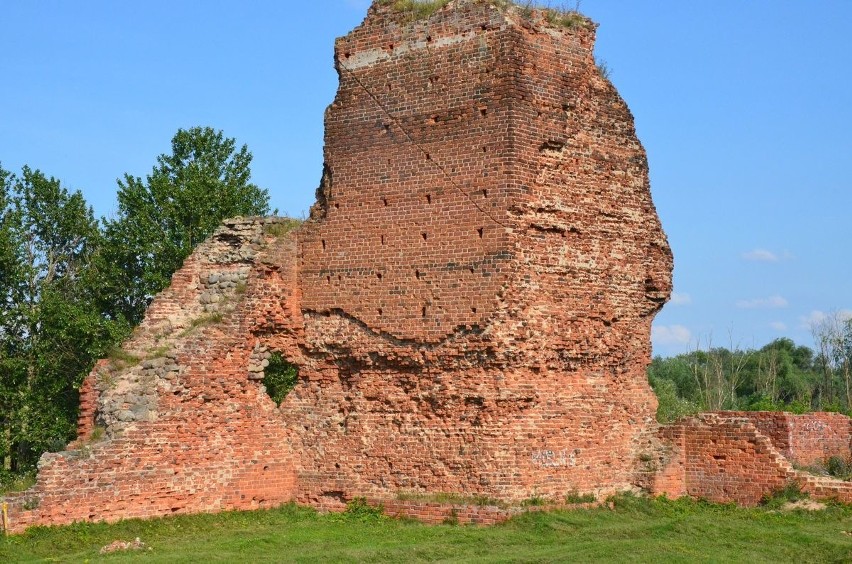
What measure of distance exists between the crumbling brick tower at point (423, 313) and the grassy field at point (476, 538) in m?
→ 0.41

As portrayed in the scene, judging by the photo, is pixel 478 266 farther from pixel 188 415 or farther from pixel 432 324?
pixel 188 415

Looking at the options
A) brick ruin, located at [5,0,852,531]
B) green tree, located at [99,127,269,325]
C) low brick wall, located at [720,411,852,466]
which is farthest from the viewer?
green tree, located at [99,127,269,325]

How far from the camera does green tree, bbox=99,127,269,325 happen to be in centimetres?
2280

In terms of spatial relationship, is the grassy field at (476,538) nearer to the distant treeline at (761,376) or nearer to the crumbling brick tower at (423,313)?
the crumbling brick tower at (423,313)

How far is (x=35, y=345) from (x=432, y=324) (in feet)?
35.0

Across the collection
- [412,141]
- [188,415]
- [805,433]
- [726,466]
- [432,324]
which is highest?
[412,141]

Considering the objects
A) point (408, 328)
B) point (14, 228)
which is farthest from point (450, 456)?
point (14, 228)

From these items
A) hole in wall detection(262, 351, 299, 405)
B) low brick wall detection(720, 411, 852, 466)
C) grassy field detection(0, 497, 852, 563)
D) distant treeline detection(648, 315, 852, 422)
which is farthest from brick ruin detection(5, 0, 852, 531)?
distant treeline detection(648, 315, 852, 422)

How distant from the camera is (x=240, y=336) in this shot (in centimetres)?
1476

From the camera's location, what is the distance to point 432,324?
14.0 m

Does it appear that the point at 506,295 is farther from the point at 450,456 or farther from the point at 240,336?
the point at 240,336

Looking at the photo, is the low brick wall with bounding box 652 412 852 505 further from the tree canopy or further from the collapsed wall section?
the tree canopy

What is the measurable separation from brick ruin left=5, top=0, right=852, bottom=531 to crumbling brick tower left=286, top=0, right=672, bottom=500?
3 cm

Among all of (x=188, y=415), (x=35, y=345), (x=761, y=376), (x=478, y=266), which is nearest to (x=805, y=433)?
(x=478, y=266)
